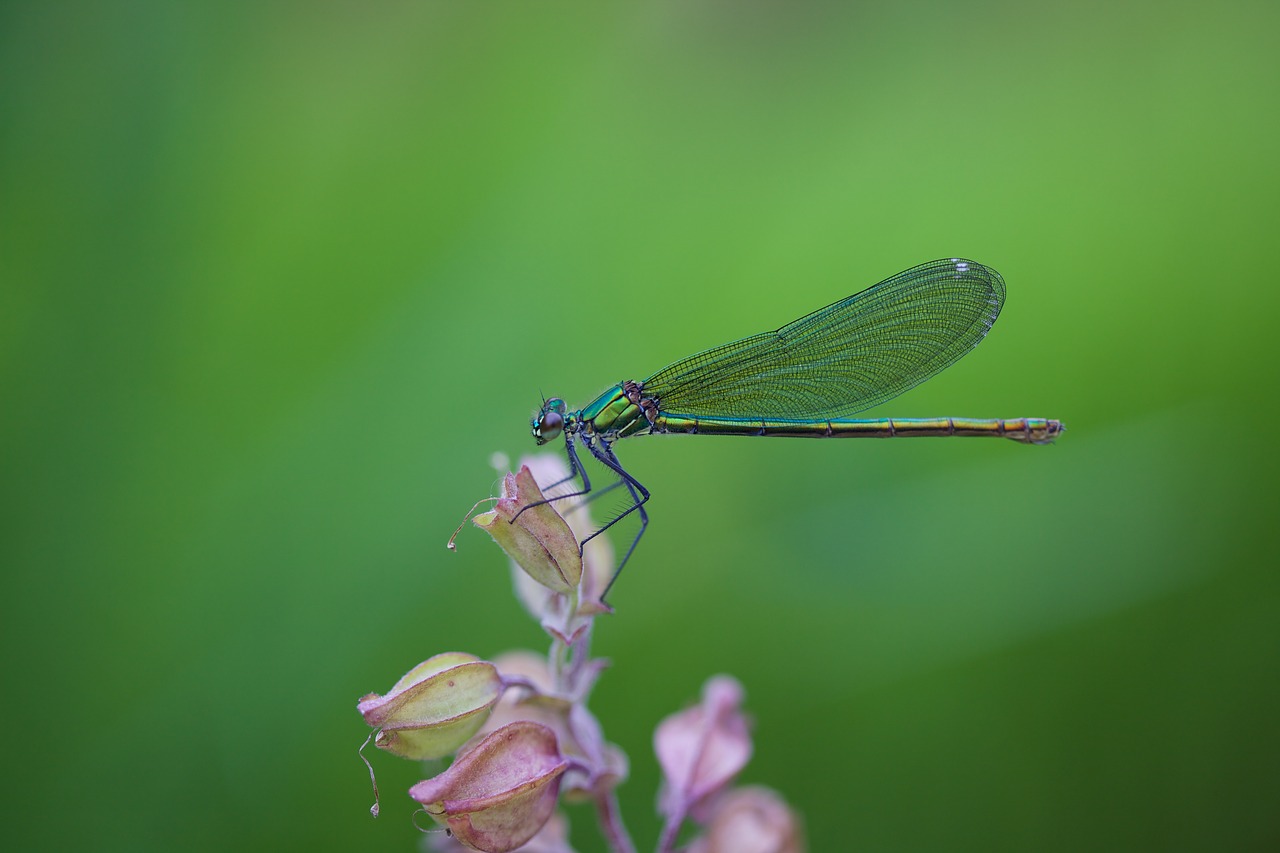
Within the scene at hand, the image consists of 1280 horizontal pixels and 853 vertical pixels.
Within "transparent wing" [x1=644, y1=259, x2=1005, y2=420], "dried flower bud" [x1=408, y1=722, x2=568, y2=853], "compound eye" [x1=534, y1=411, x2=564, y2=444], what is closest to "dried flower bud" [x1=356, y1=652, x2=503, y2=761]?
"dried flower bud" [x1=408, y1=722, x2=568, y2=853]

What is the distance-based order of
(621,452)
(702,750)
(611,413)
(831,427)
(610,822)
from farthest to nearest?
1. (621,452)
2. (831,427)
3. (611,413)
4. (702,750)
5. (610,822)

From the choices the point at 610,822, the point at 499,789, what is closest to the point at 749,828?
the point at 610,822

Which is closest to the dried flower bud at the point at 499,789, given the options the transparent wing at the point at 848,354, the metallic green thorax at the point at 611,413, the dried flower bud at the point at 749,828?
the dried flower bud at the point at 749,828

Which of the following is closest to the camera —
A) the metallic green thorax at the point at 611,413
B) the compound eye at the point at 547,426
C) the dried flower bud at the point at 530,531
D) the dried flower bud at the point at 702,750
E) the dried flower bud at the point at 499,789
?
the dried flower bud at the point at 499,789

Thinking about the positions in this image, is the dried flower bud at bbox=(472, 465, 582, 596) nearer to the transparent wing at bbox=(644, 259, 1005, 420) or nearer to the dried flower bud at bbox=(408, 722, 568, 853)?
the dried flower bud at bbox=(408, 722, 568, 853)

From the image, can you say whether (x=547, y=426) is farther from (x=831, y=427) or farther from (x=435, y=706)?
(x=435, y=706)

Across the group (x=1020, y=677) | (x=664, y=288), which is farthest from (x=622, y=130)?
(x=1020, y=677)

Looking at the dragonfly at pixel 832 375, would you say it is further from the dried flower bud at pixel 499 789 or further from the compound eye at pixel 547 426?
the dried flower bud at pixel 499 789
